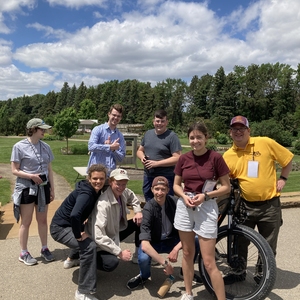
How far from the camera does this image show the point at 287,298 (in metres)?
3.21

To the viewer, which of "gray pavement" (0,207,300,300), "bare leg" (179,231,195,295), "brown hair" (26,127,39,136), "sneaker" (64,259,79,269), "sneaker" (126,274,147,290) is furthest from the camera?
"brown hair" (26,127,39,136)

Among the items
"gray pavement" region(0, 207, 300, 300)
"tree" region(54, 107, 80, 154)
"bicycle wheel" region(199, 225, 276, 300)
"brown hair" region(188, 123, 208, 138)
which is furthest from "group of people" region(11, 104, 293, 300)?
"tree" region(54, 107, 80, 154)

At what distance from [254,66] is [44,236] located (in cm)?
7268

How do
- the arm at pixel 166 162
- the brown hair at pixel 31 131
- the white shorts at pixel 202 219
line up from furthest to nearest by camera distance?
the arm at pixel 166 162, the brown hair at pixel 31 131, the white shorts at pixel 202 219

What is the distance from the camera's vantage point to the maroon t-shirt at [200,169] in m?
2.88

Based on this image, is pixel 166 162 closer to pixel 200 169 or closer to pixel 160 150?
pixel 160 150

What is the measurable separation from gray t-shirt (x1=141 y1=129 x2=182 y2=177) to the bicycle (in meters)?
0.93

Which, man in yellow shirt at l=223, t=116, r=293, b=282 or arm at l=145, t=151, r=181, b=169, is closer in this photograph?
man in yellow shirt at l=223, t=116, r=293, b=282

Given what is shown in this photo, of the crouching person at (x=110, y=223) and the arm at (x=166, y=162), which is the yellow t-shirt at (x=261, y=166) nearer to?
the arm at (x=166, y=162)

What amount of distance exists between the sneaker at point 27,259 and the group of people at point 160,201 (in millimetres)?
11

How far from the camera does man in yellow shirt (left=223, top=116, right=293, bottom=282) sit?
10.9ft

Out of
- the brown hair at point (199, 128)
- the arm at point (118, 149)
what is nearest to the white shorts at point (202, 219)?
the brown hair at point (199, 128)

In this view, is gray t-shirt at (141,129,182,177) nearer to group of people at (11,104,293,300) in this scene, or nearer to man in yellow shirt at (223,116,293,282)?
group of people at (11,104,293,300)

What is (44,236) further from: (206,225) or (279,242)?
(279,242)
